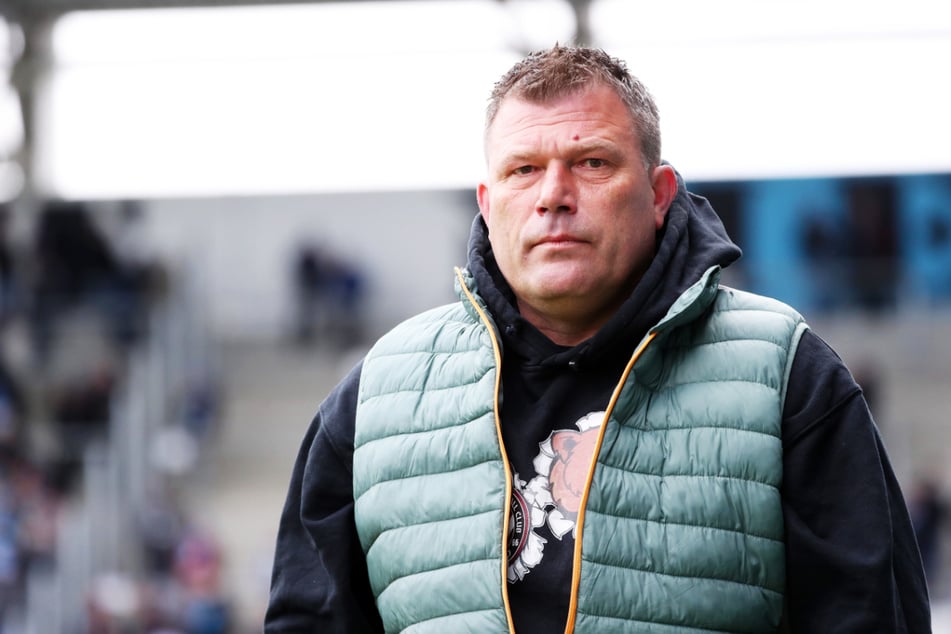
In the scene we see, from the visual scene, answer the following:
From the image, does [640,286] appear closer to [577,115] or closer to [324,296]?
[577,115]

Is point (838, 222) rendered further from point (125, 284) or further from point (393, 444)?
point (393, 444)

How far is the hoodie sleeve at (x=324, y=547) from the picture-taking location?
2205 mm

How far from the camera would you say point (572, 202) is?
210cm

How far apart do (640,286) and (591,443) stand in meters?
0.24

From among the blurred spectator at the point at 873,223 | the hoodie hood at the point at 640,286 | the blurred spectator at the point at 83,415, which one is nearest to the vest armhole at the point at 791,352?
the hoodie hood at the point at 640,286

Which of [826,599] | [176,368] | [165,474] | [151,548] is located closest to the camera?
[826,599]

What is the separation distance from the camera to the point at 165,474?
41.3 feet

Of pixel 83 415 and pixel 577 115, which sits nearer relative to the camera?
pixel 577 115

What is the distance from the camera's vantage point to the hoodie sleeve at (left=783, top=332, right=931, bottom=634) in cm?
194

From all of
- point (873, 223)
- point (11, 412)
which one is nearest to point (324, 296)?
point (11, 412)

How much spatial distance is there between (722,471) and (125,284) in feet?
41.1

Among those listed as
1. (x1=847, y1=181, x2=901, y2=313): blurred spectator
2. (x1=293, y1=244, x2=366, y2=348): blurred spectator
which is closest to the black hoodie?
(x1=293, y1=244, x2=366, y2=348): blurred spectator

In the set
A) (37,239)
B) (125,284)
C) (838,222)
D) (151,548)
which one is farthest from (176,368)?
(838,222)

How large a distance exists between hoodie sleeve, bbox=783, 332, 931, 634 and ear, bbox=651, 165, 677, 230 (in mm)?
328
